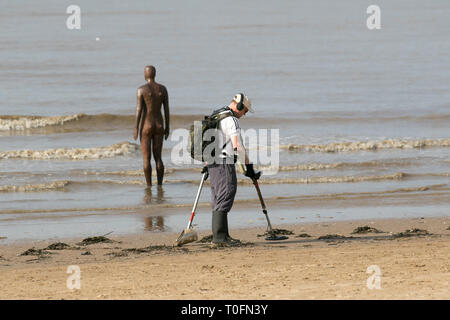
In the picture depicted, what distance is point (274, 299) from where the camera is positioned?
7418 millimetres

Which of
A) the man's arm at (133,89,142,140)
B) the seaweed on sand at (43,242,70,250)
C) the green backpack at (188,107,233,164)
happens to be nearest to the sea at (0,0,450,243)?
the seaweed on sand at (43,242,70,250)

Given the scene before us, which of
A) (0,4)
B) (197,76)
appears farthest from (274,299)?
(0,4)

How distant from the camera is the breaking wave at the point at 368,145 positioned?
18.9m

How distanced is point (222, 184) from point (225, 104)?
16.0 meters

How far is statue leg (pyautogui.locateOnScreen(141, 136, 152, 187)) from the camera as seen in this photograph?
14961 mm

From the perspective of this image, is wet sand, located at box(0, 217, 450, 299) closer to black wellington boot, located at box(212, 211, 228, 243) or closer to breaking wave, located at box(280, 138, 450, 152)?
black wellington boot, located at box(212, 211, 228, 243)

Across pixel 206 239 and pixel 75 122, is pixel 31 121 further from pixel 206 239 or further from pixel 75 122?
pixel 206 239

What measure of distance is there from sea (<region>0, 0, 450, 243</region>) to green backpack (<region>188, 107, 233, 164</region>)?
2.12 m

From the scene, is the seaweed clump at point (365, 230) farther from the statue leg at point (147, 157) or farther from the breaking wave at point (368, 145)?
the breaking wave at point (368, 145)

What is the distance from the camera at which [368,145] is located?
19109 millimetres

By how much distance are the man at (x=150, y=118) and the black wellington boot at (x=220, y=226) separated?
4.62 m

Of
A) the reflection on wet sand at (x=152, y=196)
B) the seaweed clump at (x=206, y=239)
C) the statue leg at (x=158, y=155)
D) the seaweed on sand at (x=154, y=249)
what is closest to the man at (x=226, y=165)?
the seaweed clump at (x=206, y=239)

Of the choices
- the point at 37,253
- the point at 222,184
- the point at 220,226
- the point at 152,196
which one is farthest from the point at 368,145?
the point at 37,253
